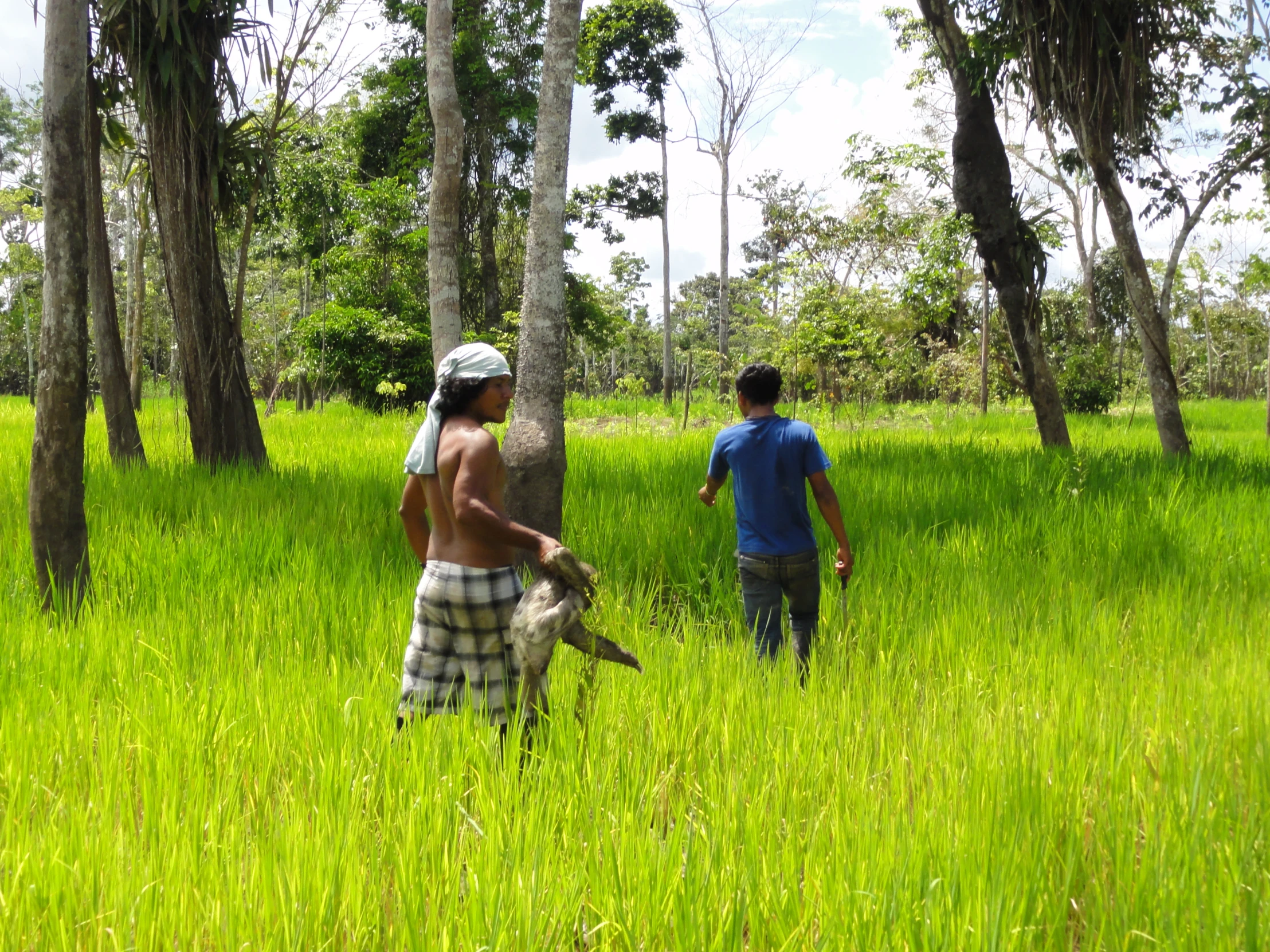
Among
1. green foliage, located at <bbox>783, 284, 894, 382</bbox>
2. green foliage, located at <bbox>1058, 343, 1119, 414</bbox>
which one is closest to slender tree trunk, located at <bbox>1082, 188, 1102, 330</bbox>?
green foliage, located at <bbox>1058, 343, 1119, 414</bbox>

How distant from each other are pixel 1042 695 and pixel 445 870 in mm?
2437

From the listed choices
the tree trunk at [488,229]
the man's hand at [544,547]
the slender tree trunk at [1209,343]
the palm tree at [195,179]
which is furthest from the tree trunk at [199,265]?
the slender tree trunk at [1209,343]

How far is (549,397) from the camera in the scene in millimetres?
5602

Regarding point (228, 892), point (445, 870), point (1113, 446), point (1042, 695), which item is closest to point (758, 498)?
point (1042, 695)

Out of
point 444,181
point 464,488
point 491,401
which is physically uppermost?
point 444,181

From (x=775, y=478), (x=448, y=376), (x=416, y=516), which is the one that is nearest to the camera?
(x=448, y=376)

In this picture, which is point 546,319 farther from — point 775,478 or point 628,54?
point 628,54

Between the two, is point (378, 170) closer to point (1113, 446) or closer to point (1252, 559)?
point (1113, 446)

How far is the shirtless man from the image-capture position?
275 cm

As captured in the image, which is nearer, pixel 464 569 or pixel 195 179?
pixel 464 569

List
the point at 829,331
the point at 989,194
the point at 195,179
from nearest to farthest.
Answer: the point at 195,179 < the point at 989,194 < the point at 829,331

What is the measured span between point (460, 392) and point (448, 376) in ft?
0.25

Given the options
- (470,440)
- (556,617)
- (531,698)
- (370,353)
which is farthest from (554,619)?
(370,353)

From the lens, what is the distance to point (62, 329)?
14.9ft
